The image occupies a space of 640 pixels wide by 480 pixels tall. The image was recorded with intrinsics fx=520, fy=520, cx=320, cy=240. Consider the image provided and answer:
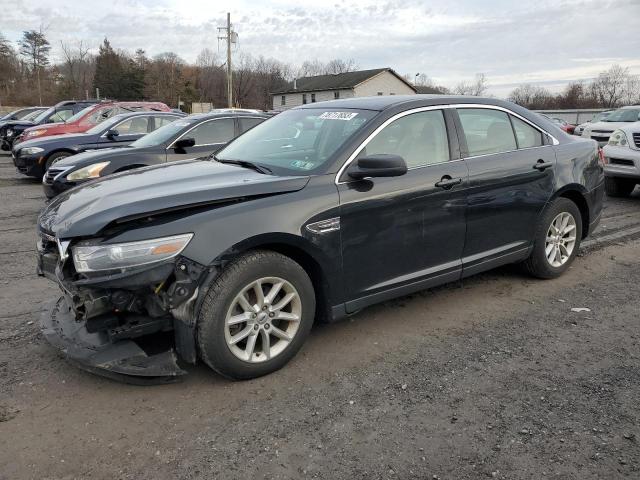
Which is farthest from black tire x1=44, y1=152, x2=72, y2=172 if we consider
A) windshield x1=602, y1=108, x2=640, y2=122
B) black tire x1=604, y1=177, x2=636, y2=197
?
windshield x1=602, y1=108, x2=640, y2=122

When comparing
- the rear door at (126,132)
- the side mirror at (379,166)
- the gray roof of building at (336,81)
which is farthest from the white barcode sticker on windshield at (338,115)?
the gray roof of building at (336,81)

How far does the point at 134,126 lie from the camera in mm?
10930

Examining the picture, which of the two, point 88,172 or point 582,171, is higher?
point 582,171

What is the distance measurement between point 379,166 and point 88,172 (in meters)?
5.65

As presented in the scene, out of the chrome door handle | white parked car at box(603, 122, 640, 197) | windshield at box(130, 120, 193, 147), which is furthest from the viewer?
white parked car at box(603, 122, 640, 197)

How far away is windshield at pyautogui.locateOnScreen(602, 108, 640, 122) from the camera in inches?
650

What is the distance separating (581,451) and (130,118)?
10.5 m

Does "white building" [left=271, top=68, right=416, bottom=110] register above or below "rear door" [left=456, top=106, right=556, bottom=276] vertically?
above

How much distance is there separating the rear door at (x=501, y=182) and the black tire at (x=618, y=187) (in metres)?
5.84

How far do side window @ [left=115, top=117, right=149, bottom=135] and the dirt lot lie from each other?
284 inches

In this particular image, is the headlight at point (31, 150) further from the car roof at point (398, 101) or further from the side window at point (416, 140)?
the side window at point (416, 140)

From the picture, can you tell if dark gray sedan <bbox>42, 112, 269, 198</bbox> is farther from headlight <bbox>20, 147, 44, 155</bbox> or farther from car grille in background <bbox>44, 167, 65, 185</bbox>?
headlight <bbox>20, 147, 44, 155</bbox>

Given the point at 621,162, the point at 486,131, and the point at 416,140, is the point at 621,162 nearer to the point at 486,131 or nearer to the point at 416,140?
the point at 486,131

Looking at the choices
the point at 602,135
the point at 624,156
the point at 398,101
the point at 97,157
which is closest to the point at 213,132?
the point at 97,157
